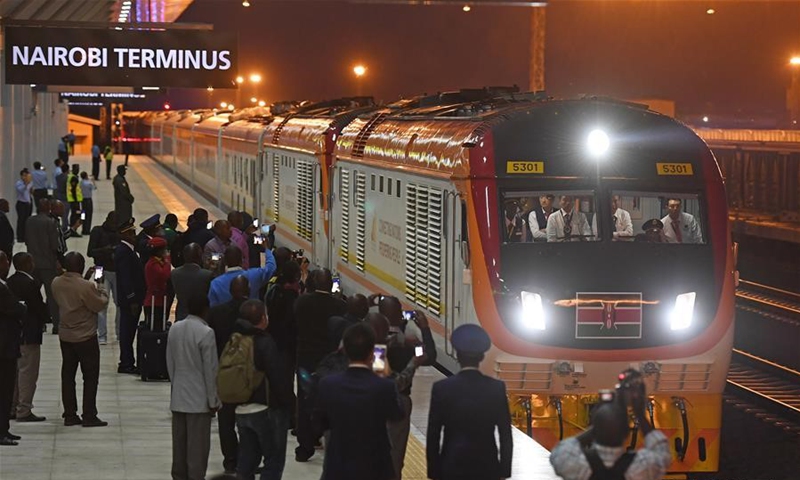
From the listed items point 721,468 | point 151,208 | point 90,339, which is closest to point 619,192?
point 721,468

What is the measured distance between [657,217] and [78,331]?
5.10 m

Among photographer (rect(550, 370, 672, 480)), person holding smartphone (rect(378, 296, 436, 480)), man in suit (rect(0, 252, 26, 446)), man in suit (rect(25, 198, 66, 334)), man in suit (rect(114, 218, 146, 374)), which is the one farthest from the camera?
man in suit (rect(25, 198, 66, 334))

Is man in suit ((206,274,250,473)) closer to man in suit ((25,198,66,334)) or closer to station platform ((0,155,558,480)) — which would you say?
station platform ((0,155,558,480))

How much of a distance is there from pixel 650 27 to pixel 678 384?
129 feet

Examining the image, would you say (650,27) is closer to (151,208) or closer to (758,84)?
(758,84)

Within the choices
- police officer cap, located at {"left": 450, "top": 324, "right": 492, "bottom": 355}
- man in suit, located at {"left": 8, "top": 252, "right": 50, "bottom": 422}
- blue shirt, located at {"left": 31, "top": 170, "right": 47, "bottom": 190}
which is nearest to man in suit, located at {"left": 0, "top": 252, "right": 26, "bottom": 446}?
man in suit, located at {"left": 8, "top": 252, "right": 50, "bottom": 422}

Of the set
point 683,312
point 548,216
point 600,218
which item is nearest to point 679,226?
point 600,218

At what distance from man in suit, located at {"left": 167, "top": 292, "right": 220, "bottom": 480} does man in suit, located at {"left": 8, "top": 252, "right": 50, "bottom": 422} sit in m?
2.66

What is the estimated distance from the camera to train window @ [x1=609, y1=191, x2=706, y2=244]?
1297cm

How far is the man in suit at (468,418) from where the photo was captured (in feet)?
24.7

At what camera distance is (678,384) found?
1250 cm

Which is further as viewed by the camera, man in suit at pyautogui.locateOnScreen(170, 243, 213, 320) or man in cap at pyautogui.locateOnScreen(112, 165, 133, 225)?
man in cap at pyautogui.locateOnScreen(112, 165, 133, 225)

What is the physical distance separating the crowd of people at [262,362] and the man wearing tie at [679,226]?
9.79 feet

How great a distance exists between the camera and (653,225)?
1299cm
